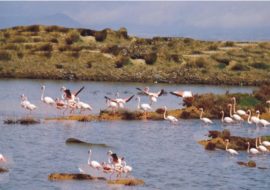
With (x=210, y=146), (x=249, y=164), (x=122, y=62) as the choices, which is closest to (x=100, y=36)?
(x=122, y=62)

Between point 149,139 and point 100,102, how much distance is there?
56.2ft

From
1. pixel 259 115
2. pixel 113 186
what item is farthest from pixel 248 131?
pixel 113 186

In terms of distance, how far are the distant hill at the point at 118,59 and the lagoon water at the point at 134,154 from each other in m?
29.0

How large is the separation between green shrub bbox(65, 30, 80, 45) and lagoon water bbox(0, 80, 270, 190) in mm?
40957

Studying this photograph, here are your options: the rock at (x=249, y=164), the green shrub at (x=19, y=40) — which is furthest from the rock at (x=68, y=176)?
the green shrub at (x=19, y=40)

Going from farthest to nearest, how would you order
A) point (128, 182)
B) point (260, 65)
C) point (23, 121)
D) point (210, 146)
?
point (260, 65) < point (23, 121) < point (210, 146) < point (128, 182)

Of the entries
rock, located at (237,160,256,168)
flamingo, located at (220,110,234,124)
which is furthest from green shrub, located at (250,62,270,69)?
rock, located at (237,160,256,168)

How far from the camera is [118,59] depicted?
79.9 meters

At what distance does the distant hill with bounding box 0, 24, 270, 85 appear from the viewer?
7625 centimetres

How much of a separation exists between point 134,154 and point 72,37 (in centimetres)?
5905

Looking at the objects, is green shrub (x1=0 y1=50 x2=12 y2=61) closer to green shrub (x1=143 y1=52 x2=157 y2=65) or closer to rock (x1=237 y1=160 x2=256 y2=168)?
green shrub (x1=143 y1=52 x2=157 y2=65)

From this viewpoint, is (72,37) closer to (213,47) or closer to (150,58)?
(150,58)

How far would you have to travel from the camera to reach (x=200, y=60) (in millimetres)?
83500

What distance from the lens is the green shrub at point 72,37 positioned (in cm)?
8802
